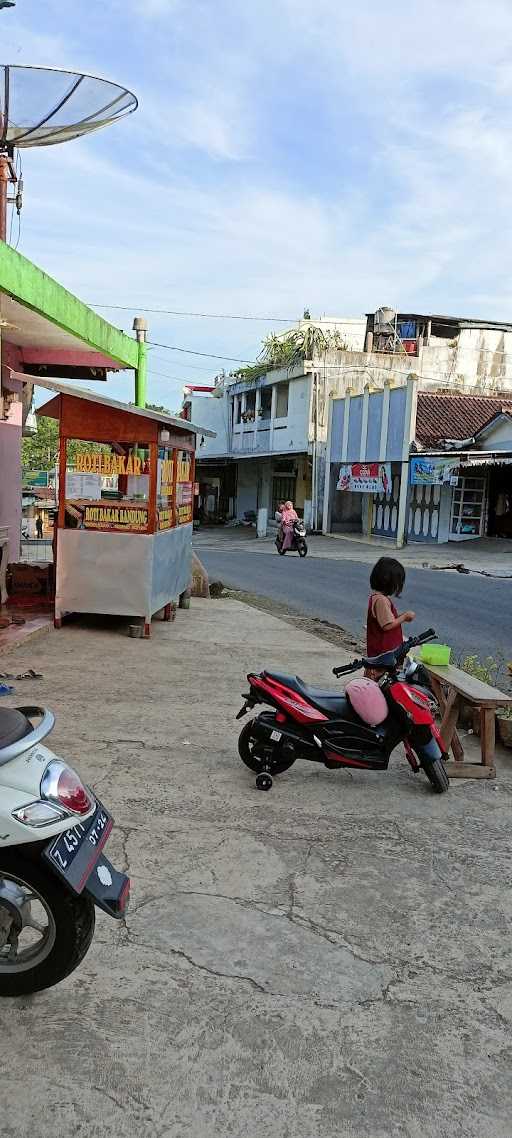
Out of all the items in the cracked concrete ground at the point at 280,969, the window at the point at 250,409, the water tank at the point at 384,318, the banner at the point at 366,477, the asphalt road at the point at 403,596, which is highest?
the water tank at the point at 384,318

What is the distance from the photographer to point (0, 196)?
1142 cm

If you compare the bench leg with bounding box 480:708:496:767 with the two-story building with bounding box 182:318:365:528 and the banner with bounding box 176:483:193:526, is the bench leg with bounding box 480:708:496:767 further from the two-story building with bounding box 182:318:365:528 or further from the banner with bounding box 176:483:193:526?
the two-story building with bounding box 182:318:365:528

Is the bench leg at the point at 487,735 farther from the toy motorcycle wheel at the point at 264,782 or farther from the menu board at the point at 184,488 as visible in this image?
the menu board at the point at 184,488

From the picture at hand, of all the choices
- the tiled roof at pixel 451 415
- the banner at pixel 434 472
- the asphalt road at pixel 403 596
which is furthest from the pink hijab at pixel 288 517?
the tiled roof at pixel 451 415

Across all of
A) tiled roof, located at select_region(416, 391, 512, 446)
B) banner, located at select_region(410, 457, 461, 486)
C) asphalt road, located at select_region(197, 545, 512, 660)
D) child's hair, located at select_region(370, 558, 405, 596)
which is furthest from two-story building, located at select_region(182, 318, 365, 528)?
child's hair, located at select_region(370, 558, 405, 596)

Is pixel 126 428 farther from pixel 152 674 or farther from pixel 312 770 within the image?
pixel 312 770

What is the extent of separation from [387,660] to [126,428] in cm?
531

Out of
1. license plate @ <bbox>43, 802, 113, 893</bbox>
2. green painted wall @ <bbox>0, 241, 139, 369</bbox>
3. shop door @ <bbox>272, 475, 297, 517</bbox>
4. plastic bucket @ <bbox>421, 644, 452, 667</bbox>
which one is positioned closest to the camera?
license plate @ <bbox>43, 802, 113, 893</bbox>

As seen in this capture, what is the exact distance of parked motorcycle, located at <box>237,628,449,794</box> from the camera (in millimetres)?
5234

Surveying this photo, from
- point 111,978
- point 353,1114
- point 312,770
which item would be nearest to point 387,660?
point 312,770

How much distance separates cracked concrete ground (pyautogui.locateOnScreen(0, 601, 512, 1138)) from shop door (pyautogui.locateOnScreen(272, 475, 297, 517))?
109 feet

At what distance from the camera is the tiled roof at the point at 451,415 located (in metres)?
29.4

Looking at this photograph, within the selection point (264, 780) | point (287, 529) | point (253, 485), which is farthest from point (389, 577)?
point (253, 485)

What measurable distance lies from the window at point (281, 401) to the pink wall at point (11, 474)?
1025 inches
